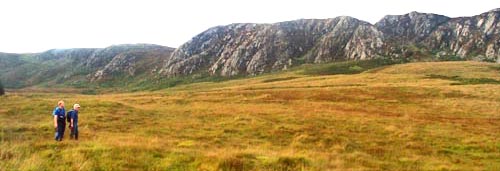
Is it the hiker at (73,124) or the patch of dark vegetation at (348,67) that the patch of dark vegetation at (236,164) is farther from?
the patch of dark vegetation at (348,67)

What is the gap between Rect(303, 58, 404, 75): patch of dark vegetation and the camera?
14988 centimetres

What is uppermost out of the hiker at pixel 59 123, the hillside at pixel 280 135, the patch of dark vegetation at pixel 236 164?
the hiker at pixel 59 123

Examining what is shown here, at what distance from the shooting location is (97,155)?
20.2 m

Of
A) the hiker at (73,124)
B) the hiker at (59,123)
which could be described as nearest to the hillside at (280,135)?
the hiker at (59,123)

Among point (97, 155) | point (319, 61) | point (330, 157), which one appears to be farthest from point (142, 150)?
point (319, 61)

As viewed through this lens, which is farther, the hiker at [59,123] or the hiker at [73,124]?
the hiker at [73,124]

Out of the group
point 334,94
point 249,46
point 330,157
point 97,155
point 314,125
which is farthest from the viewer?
point 249,46

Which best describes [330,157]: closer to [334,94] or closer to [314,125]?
[314,125]

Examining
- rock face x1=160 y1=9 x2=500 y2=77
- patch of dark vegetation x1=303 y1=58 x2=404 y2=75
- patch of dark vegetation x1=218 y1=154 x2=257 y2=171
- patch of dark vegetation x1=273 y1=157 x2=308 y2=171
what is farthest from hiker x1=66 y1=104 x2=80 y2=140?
rock face x1=160 y1=9 x2=500 y2=77

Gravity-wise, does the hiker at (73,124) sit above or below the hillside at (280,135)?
above

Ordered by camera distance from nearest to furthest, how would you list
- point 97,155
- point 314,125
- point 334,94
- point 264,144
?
1. point 97,155
2. point 264,144
3. point 314,125
4. point 334,94

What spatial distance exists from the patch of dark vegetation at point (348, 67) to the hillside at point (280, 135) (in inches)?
3064

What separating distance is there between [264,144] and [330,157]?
6.39m

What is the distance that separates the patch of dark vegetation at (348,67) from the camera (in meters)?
150
